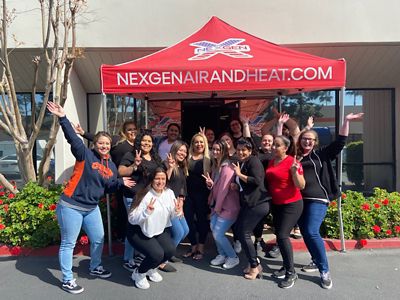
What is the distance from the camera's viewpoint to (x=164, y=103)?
27.0ft

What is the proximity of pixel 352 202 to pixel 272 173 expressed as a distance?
2.21 meters

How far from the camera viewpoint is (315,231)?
3.98 m

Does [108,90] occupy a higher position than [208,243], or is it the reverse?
[108,90]

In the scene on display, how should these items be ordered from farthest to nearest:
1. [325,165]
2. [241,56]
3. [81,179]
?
[241,56], [325,165], [81,179]

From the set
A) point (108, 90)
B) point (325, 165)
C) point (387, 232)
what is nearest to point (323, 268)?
point (325, 165)

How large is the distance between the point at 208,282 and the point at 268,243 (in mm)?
1339

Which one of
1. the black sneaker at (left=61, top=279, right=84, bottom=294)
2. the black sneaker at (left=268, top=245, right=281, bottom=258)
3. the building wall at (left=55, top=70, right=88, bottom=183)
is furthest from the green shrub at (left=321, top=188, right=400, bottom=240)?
the building wall at (left=55, top=70, right=88, bottom=183)

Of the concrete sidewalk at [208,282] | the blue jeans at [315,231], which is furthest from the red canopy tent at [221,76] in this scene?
the concrete sidewalk at [208,282]

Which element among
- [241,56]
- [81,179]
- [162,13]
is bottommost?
[81,179]

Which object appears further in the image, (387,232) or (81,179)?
(387,232)

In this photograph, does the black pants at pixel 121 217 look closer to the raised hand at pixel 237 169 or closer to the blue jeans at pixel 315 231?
the raised hand at pixel 237 169

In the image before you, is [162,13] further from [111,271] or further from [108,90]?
[111,271]

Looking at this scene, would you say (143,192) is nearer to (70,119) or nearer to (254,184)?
(254,184)

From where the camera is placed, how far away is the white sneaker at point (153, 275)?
162 inches
